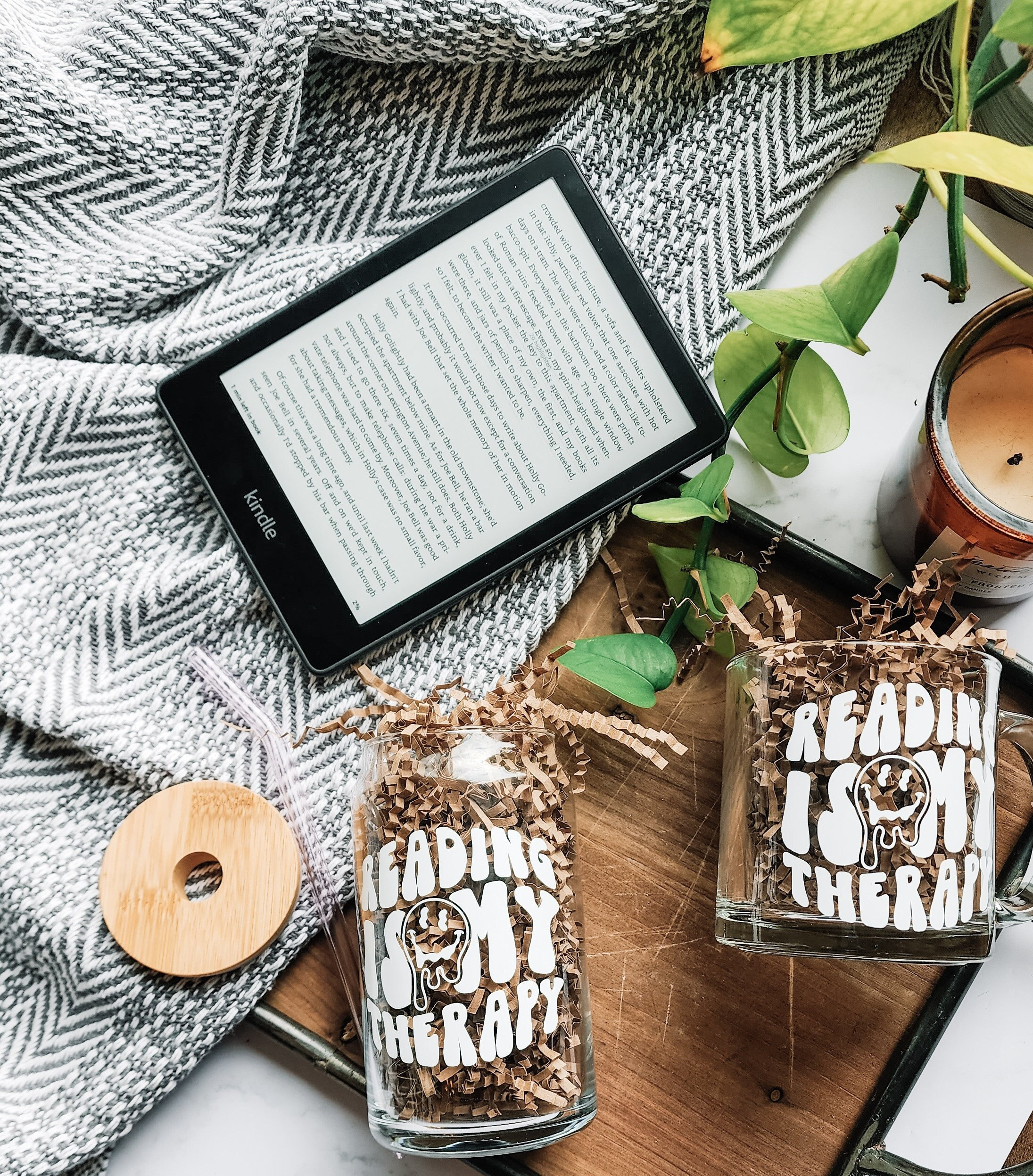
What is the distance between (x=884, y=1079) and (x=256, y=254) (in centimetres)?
57

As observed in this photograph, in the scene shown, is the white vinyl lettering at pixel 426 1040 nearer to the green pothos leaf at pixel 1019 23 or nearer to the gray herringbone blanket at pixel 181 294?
the gray herringbone blanket at pixel 181 294

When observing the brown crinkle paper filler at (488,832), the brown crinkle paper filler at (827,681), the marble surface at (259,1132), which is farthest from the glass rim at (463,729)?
the marble surface at (259,1132)

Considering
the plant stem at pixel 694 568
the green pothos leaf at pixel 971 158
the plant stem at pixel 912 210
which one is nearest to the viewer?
the green pothos leaf at pixel 971 158

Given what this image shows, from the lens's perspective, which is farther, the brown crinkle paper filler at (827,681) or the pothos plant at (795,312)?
the brown crinkle paper filler at (827,681)

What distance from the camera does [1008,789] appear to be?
1.68 ft

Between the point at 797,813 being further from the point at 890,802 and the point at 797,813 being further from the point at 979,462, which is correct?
the point at 979,462

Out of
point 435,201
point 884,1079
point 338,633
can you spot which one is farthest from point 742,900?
point 435,201


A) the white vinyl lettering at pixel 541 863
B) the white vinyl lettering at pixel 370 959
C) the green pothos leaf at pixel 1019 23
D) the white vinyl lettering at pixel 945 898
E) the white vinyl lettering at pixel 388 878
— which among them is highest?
the green pothos leaf at pixel 1019 23

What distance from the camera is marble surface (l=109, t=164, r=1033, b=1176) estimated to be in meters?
0.52

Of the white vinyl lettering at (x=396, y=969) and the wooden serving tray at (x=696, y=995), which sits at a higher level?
the white vinyl lettering at (x=396, y=969)

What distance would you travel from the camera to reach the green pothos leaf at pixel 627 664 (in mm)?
442

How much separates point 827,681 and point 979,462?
0.47 ft

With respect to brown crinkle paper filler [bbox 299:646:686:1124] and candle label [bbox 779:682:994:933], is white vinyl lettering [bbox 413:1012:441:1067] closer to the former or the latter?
brown crinkle paper filler [bbox 299:646:686:1124]

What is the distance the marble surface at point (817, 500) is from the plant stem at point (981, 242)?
0.15 meters
